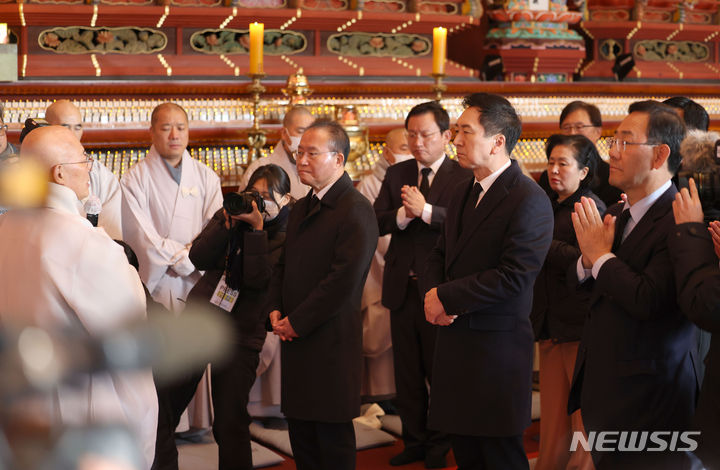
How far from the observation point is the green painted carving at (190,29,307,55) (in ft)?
21.0

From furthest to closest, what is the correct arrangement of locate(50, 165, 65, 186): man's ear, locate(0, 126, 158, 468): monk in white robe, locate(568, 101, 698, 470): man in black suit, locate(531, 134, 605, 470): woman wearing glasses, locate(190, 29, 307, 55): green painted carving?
locate(190, 29, 307, 55): green painted carving → locate(531, 134, 605, 470): woman wearing glasses → locate(568, 101, 698, 470): man in black suit → locate(50, 165, 65, 186): man's ear → locate(0, 126, 158, 468): monk in white robe

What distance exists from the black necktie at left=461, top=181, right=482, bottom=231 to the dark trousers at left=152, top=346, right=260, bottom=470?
918mm

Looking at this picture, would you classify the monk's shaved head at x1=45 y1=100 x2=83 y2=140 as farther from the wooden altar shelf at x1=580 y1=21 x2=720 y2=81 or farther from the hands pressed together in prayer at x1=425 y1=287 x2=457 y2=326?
the wooden altar shelf at x1=580 y1=21 x2=720 y2=81

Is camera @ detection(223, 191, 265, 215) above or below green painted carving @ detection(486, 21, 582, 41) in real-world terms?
below

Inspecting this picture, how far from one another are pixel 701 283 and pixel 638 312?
0.73 ft

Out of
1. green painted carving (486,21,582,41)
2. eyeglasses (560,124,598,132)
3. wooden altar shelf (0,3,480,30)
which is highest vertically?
wooden altar shelf (0,3,480,30)

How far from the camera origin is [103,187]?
382 cm

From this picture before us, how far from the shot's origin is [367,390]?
4383 mm

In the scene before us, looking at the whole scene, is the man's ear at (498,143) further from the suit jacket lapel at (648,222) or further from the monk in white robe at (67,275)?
the monk in white robe at (67,275)

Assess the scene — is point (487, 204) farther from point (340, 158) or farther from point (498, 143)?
point (340, 158)

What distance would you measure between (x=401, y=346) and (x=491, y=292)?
1.13m

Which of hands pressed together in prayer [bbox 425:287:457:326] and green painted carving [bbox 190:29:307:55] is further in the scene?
green painted carving [bbox 190:29:307:55]

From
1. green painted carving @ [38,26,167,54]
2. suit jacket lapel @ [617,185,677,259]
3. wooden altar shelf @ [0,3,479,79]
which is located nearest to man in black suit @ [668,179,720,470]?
suit jacket lapel @ [617,185,677,259]

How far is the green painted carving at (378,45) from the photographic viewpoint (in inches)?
273
